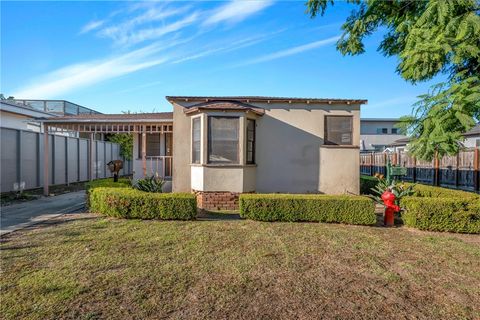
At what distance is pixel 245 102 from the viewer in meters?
10.1

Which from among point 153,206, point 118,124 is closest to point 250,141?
point 153,206

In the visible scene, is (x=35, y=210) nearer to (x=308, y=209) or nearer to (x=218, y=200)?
(x=218, y=200)

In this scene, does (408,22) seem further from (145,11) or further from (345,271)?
(345,271)

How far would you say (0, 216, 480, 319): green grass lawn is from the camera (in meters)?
3.16

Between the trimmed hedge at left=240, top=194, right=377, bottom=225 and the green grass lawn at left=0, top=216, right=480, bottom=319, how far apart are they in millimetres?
759

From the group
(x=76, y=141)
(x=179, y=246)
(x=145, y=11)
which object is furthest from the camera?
(x=76, y=141)

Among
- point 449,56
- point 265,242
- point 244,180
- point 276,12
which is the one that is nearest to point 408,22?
point 449,56

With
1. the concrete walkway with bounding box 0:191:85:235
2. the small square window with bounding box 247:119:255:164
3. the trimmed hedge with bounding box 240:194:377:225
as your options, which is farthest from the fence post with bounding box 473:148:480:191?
the concrete walkway with bounding box 0:191:85:235

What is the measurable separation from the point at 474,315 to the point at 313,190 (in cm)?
714

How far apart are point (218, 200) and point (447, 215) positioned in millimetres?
5955

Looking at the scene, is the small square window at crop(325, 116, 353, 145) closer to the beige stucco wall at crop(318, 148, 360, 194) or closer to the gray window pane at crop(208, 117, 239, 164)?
the beige stucco wall at crop(318, 148, 360, 194)

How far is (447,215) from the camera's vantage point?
21.8ft

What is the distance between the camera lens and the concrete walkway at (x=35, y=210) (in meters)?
6.91

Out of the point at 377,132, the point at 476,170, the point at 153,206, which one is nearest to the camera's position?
the point at 153,206
